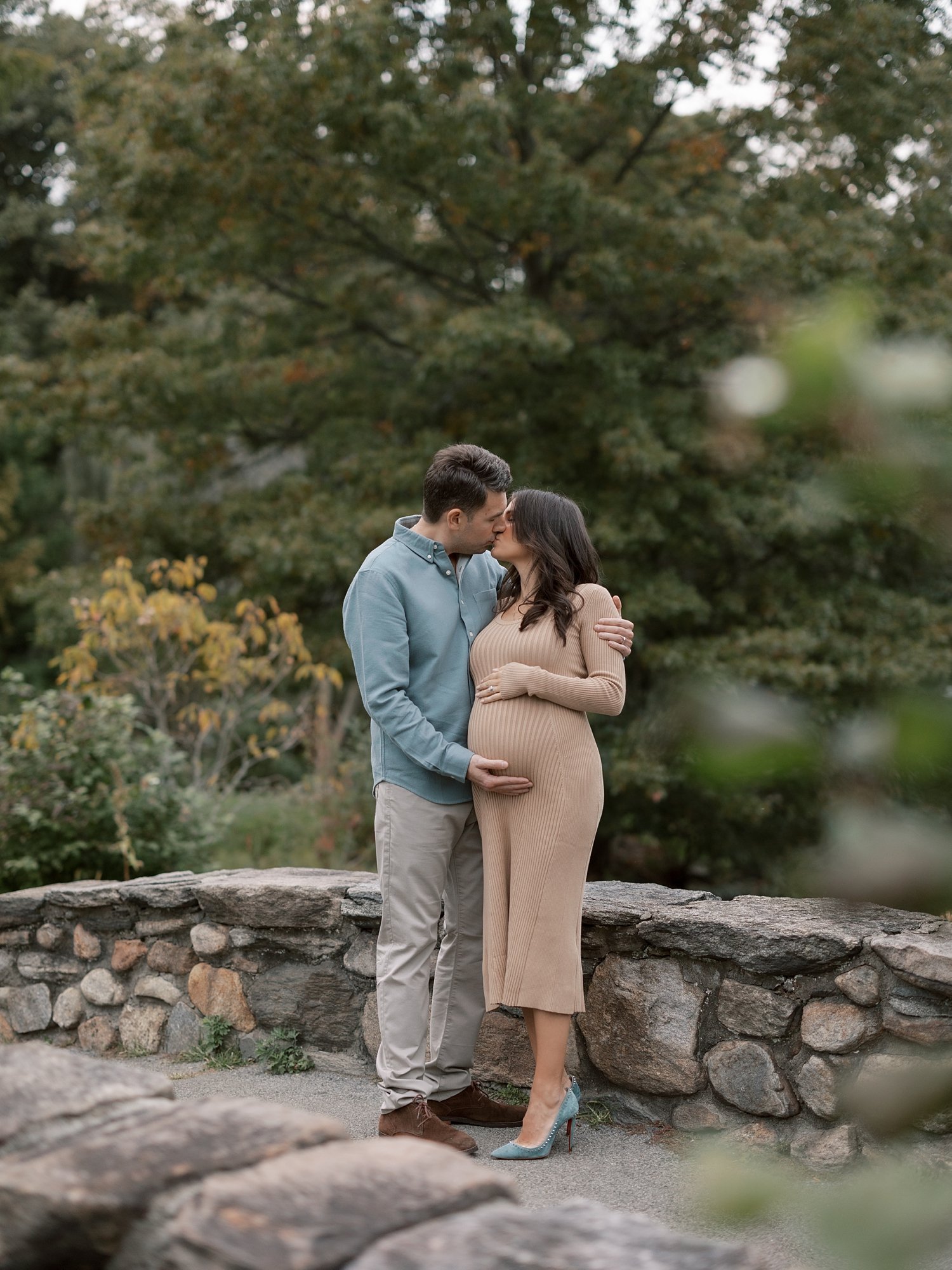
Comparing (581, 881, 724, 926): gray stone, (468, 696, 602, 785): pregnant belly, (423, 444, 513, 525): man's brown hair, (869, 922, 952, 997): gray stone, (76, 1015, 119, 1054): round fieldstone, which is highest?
(423, 444, 513, 525): man's brown hair

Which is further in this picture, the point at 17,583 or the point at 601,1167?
the point at 17,583

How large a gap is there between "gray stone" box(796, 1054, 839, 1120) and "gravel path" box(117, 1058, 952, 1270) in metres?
0.35

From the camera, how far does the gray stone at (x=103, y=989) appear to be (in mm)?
4230

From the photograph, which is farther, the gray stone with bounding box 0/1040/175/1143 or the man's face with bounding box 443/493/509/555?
the man's face with bounding box 443/493/509/555

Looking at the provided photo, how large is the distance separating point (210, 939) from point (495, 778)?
161 cm

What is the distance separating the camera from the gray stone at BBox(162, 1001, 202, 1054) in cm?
404

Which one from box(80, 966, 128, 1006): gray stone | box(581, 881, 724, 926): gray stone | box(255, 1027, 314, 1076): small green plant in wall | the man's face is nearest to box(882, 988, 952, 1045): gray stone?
box(581, 881, 724, 926): gray stone

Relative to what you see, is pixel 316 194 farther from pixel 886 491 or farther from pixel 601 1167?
pixel 886 491

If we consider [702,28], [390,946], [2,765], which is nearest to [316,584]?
[2,765]

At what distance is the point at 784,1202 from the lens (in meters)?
0.52

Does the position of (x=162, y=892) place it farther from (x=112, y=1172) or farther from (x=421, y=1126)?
(x=112, y=1172)

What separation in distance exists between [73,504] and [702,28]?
7930mm

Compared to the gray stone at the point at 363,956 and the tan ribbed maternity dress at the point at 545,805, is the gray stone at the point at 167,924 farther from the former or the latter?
the tan ribbed maternity dress at the point at 545,805

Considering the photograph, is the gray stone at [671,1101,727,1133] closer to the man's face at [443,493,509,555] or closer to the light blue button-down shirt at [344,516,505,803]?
the light blue button-down shirt at [344,516,505,803]
